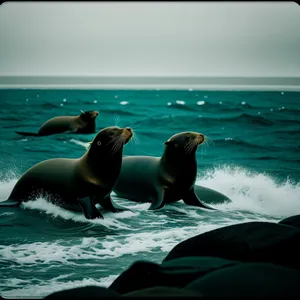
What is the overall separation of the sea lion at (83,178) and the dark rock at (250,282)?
4.68 ft

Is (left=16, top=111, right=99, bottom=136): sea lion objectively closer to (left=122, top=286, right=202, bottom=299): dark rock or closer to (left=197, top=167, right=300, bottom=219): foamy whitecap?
(left=197, top=167, right=300, bottom=219): foamy whitecap

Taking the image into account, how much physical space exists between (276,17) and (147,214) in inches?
66.3

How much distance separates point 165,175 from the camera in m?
4.14

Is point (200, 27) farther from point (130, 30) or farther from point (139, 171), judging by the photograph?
point (139, 171)

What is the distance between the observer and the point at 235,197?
3561 millimetres

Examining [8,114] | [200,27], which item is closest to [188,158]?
[200,27]

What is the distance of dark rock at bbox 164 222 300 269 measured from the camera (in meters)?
2.67

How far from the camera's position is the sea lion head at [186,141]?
11.5 feet

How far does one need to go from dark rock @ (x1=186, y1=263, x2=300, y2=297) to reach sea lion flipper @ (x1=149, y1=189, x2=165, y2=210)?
1.47 m

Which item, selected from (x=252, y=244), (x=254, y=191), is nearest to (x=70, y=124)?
(x=254, y=191)

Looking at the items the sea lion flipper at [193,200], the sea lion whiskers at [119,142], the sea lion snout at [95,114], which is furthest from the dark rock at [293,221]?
the sea lion snout at [95,114]

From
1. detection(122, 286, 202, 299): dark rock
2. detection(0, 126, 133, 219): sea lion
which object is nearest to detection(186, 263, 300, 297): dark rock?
detection(122, 286, 202, 299): dark rock

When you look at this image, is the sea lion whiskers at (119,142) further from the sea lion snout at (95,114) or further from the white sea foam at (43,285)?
the white sea foam at (43,285)

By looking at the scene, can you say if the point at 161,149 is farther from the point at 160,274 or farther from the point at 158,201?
the point at 160,274
